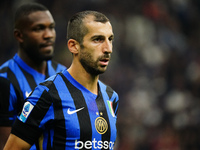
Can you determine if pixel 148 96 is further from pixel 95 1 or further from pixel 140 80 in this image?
pixel 95 1

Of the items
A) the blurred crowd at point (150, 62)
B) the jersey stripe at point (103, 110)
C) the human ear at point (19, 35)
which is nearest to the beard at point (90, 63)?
the jersey stripe at point (103, 110)

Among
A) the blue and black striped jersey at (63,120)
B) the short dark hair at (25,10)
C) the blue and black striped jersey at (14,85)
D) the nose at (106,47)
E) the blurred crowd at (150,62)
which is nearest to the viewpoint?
the blue and black striped jersey at (63,120)

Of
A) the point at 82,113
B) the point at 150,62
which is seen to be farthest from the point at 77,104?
the point at 150,62

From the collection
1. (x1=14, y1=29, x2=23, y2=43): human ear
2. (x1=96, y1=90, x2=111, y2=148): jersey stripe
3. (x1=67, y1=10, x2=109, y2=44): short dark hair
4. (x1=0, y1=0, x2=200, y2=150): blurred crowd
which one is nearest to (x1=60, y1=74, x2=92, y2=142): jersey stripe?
(x1=96, y1=90, x2=111, y2=148): jersey stripe

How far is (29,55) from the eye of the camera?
3463mm

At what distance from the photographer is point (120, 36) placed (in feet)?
32.9

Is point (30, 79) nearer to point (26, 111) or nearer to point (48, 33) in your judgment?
point (48, 33)

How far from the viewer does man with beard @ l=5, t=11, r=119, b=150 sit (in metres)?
2.31

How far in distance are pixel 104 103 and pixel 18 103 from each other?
924mm

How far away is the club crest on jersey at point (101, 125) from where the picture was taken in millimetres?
2422

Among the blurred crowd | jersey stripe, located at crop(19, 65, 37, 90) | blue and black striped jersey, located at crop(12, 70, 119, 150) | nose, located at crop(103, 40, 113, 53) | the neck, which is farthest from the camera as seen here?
the blurred crowd

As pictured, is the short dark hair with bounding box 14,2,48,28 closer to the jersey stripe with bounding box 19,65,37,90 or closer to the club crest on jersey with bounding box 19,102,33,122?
the jersey stripe with bounding box 19,65,37,90

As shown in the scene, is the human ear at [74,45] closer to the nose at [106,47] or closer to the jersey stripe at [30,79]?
the nose at [106,47]

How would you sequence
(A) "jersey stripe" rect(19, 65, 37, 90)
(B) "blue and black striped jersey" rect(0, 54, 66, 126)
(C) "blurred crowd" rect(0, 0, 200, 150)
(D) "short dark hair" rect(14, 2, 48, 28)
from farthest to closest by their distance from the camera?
(C) "blurred crowd" rect(0, 0, 200, 150)
(D) "short dark hair" rect(14, 2, 48, 28)
(A) "jersey stripe" rect(19, 65, 37, 90)
(B) "blue and black striped jersey" rect(0, 54, 66, 126)
